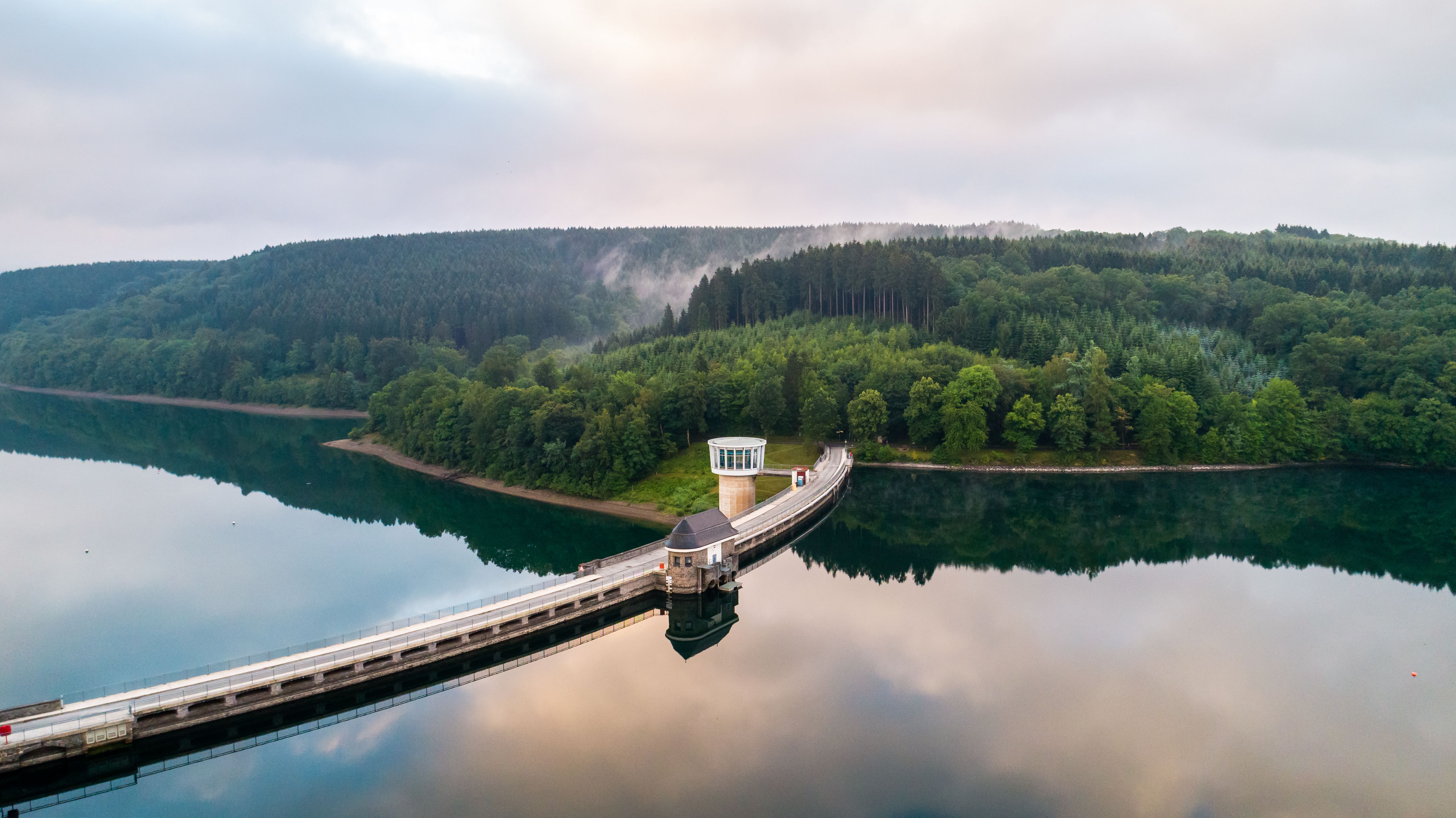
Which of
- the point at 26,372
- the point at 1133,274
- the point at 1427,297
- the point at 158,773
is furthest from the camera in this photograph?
the point at 26,372

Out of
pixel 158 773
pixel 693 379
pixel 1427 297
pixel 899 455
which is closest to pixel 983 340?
pixel 899 455

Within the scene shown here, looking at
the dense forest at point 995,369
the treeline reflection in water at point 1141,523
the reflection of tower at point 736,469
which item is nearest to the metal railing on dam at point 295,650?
the reflection of tower at point 736,469

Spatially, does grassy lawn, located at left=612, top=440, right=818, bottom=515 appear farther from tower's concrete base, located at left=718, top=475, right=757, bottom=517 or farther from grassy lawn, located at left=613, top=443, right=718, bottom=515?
tower's concrete base, located at left=718, top=475, right=757, bottom=517

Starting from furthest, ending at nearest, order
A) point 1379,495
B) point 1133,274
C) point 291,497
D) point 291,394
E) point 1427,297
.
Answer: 1. point 291,394
2. point 1133,274
3. point 1427,297
4. point 291,497
5. point 1379,495

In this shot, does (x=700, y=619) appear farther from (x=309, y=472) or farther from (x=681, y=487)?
(x=309, y=472)

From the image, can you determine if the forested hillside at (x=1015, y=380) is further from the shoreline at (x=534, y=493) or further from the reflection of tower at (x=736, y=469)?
the reflection of tower at (x=736, y=469)

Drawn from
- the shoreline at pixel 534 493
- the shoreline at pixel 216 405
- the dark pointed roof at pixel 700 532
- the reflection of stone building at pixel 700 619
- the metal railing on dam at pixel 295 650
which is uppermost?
the dark pointed roof at pixel 700 532

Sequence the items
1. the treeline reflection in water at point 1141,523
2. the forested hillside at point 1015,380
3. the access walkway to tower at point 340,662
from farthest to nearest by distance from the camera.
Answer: the forested hillside at point 1015,380 → the treeline reflection in water at point 1141,523 → the access walkway to tower at point 340,662

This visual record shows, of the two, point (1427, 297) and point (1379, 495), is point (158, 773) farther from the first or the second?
point (1427, 297)
